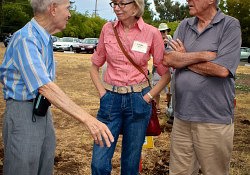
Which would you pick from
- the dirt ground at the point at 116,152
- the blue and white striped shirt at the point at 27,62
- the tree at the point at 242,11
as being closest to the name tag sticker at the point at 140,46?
the blue and white striped shirt at the point at 27,62

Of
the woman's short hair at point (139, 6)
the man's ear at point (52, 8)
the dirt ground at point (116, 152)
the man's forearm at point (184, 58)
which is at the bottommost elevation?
the dirt ground at point (116, 152)

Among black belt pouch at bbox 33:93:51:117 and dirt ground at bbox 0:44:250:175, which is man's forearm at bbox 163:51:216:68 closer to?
black belt pouch at bbox 33:93:51:117

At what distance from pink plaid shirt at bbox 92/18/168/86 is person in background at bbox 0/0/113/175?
0.69 metres

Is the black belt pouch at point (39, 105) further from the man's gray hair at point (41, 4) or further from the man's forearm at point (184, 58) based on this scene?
the man's forearm at point (184, 58)

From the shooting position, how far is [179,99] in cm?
313

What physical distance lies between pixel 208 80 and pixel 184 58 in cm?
27

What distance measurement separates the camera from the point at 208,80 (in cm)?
297

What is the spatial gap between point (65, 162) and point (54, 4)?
2.89 m

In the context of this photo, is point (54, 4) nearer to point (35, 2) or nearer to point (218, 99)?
point (35, 2)

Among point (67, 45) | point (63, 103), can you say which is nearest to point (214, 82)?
point (63, 103)

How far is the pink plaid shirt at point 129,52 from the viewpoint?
3.09 meters

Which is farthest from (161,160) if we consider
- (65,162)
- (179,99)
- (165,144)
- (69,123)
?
(69,123)

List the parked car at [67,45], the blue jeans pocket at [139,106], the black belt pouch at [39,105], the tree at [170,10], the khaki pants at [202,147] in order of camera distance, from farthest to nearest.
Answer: the tree at [170,10] → the parked car at [67,45] → the blue jeans pocket at [139,106] → the khaki pants at [202,147] → the black belt pouch at [39,105]

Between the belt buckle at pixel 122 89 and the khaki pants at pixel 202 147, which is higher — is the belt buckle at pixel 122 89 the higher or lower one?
the higher one
